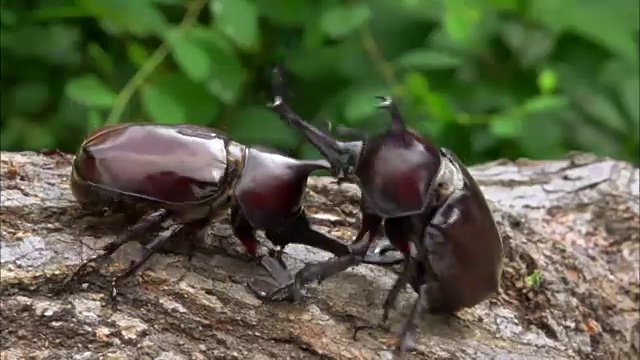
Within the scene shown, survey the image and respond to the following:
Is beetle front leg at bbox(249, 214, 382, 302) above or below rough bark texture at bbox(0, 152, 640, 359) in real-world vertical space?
above

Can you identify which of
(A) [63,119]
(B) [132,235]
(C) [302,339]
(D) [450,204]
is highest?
(D) [450,204]

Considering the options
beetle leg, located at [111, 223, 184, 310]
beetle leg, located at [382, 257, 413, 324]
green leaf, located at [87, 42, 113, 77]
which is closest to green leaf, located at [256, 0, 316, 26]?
green leaf, located at [87, 42, 113, 77]

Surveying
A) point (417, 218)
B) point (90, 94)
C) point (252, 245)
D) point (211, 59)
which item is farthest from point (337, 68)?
point (417, 218)

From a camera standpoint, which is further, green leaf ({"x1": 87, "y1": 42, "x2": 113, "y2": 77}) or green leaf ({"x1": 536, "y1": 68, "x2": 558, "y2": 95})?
green leaf ({"x1": 87, "y1": 42, "x2": 113, "y2": 77})

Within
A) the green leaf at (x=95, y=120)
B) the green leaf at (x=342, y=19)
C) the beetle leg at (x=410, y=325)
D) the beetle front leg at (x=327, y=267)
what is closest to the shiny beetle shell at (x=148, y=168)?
the beetle front leg at (x=327, y=267)

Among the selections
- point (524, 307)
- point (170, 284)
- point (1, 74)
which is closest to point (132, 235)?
point (170, 284)

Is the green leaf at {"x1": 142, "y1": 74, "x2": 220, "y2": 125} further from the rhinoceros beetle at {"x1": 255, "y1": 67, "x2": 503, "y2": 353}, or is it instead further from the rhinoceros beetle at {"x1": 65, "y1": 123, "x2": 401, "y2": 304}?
the rhinoceros beetle at {"x1": 255, "y1": 67, "x2": 503, "y2": 353}

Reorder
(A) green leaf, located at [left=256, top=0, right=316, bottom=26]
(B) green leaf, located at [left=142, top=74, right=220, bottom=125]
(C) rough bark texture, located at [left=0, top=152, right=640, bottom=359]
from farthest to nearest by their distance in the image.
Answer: (A) green leaf, located at [left=256, top=0, right=316, bottom=26] → (B) green leaf, located at [left=142, top=74, right=220, bottom=125] → (C) rough bark texture, located at [left=0, top=152, right=640, bottom=359]

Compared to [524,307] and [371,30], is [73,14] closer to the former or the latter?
[371,30]
